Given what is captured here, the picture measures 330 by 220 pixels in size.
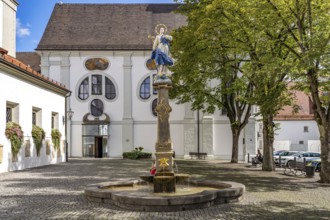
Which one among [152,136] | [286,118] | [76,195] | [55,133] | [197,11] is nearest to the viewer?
[76,195]

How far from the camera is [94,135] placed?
142ft

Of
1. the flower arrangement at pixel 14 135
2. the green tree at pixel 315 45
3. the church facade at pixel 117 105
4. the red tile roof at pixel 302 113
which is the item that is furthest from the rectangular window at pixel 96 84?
the green tree at pixel 315 45

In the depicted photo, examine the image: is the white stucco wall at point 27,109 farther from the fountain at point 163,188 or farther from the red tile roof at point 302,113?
the red tile roof at point 302,113

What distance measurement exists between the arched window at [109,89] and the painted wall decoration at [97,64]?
1.38 meters

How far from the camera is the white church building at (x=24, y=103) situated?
21.8 metres

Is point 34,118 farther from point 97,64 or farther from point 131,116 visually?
point 97,64

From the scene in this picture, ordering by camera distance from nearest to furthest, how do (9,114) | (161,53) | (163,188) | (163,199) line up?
(163,199)
(163,188)
(161,53)
(9,114)

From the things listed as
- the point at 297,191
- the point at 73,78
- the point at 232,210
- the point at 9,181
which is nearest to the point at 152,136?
the point at 73,78

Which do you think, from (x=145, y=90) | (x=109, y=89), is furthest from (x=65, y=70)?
(x=145, y=90)

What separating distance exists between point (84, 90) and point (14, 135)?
72.1ft

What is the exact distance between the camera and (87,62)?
145ft

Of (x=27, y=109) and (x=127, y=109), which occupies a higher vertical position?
(x=127, y=109)

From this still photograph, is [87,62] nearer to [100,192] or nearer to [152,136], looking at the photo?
[152,136]

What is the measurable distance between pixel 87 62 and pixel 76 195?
32441 millimetres
